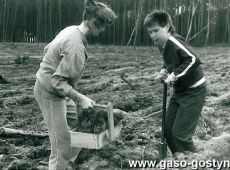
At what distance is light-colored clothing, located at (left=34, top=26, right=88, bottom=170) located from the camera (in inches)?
156

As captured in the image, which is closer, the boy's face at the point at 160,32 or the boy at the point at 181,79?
the boy at the point at 181,79

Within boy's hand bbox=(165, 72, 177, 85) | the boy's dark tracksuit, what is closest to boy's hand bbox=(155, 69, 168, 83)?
the boy's dark tracksuit

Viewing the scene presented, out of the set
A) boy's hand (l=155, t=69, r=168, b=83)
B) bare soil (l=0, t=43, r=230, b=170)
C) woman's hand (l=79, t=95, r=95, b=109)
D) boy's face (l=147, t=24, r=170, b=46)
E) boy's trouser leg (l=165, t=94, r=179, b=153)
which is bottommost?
bare soil (l=0, t=43, r=230, b=170)

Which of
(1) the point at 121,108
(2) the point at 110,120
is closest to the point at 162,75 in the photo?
(2) the point at 110,120

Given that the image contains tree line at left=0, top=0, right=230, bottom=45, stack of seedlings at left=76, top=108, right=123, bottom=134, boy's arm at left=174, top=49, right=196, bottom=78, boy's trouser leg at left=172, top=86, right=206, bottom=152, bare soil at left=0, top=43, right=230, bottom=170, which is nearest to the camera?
stack of seedlings at left=76, top=108, right=123, bottom=134

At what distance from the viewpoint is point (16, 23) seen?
23.2m

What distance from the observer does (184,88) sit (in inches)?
188

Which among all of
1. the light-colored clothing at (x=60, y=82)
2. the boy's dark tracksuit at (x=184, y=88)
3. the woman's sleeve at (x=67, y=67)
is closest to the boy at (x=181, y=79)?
the boy's dark tracksuit at (x=184, y=88)

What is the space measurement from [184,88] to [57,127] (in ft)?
4.73

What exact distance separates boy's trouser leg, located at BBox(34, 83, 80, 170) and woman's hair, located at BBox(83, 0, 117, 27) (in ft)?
2.82

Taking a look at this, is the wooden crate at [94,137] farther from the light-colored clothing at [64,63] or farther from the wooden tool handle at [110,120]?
the light-colored clothing at [64,63]

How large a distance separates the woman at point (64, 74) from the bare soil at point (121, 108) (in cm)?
101

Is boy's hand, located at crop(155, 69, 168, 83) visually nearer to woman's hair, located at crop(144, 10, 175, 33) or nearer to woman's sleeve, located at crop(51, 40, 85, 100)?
woman's hair, located at crop(144, 10, 175, 33)

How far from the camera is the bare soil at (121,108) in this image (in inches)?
212
